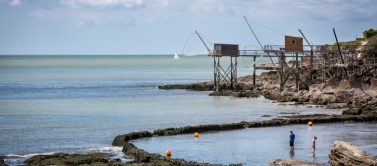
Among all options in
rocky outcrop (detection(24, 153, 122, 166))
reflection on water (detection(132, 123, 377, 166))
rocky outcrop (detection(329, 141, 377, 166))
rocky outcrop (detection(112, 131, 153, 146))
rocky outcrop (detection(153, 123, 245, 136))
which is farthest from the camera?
rocky outcrop (detection(153, 123, 245, 136))

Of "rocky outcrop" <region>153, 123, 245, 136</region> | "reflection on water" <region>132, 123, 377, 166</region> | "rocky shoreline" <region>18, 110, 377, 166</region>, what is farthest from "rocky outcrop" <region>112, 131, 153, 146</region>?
"rocky outcrop" <region>153, 123, 245, 136</region>

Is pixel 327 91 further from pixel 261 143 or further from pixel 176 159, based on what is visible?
pixel 176 159

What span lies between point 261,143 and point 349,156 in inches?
496

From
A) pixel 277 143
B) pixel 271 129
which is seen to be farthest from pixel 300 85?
pixel 277 143

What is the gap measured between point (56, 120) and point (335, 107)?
2218 cm

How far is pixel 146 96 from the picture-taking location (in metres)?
74.6

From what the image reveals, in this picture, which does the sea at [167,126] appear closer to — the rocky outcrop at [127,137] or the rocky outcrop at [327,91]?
the rocky outcrop at [127,137]

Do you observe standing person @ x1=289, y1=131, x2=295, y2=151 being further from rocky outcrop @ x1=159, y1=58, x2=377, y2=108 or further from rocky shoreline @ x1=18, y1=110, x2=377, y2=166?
rocky outcrop @ x1=159, y1=58, x2=377, y2=108

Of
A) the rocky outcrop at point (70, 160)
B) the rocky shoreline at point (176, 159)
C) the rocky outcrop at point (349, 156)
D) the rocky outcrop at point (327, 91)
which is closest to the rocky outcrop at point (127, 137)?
the rocky shoreline at point (176, 159)

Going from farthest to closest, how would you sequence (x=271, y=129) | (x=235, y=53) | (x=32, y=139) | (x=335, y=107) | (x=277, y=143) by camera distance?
(x=235, y=53) → (x=335, y=107) → (x=271, y=129) → (x=32, y=139) → (x=277, y=143)

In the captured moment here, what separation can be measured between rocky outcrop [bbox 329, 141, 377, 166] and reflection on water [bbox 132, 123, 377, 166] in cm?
495

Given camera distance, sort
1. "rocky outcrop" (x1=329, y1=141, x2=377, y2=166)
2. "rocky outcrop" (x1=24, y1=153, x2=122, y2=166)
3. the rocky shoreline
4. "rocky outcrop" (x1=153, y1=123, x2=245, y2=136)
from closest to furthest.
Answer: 1. "rocky outcrop" (x1=329, y1=141, x2=377, y2=166)
2. the rocky shoreline
3. "rocky outcrop" (x1=24, y1=153, x2=122, y2=166)
4. "rocky outcrop" (x1=153, y1=123, x2=245, y2=136)

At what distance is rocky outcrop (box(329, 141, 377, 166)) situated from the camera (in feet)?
83.4

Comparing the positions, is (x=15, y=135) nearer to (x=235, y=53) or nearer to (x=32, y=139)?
(x=32, y=139)
